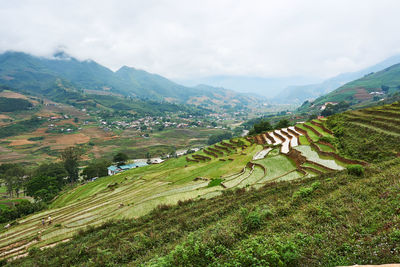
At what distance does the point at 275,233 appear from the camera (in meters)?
7.75

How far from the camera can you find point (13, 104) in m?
171

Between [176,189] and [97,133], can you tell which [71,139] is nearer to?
[97,133]

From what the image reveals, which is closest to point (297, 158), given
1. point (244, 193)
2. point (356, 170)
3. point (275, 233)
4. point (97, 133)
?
point (356, 170)

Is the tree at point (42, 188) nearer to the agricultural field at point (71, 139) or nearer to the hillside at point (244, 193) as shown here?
the hillside at point (244, 193)

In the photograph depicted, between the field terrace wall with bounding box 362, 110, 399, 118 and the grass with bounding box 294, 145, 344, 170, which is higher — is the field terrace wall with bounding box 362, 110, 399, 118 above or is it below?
above

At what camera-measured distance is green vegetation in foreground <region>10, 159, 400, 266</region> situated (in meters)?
5.90

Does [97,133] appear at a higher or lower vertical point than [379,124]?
higher

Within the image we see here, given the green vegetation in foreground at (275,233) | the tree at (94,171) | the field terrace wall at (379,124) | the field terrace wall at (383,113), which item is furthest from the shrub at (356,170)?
the tree at (94,171)

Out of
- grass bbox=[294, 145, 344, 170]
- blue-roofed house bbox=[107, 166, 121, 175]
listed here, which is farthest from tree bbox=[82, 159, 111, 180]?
grass bbox=[294, 145, 344, 170]

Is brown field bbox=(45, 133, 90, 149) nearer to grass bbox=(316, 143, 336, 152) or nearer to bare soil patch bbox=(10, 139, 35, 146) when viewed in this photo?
bare soil patch bbox=(10, 139, 35, 146)

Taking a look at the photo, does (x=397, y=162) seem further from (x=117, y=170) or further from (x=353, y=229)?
(x=117, y=170)

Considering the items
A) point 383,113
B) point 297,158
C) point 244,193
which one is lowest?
point 297,158

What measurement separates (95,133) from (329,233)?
159074 millimetres

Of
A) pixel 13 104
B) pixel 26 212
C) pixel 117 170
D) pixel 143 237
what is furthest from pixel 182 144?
pixel 13 104
